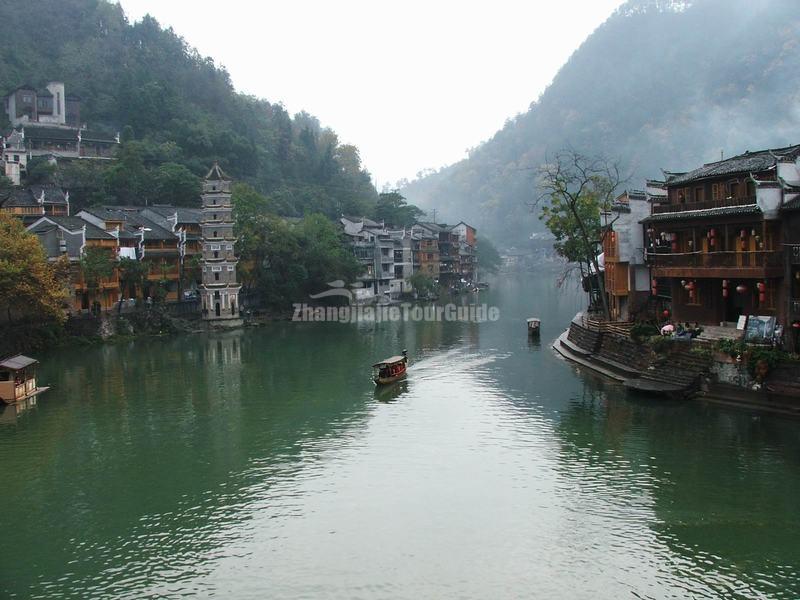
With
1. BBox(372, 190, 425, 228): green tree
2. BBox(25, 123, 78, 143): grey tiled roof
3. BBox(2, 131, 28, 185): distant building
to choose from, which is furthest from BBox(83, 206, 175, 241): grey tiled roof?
BBox(372, 190, 425, 228): green tree

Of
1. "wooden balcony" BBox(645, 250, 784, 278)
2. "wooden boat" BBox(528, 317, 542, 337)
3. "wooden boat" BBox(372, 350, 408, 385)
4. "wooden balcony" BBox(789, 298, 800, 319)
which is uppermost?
"wooden balcony" BBox(645, 250, 784, 278)

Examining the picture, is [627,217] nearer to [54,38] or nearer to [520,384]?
[520,384]

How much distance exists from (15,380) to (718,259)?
28.5 m

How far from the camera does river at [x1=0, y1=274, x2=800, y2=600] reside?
1501cm

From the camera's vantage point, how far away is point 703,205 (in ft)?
99.1

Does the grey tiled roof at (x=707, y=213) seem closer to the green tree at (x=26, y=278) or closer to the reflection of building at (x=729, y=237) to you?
the reflection of building at (x=729, y=237)

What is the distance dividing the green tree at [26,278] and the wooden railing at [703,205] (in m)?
31.5

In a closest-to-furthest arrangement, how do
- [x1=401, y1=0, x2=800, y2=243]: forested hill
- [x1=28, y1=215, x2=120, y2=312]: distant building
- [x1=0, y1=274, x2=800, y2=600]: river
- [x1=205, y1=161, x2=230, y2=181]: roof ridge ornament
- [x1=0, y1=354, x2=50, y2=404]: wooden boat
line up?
[x1=0, y1=274, x2=800, y2=600]: river
[x1=0, y1=354, x2=50, y2=404]: wooden boat
[x1=28, y1=215, x2=120, y2=312]: distant building
[x1=205, y1=161, x2=230, y2=181]: roof ridge ornament
[x1=401, y1=0, x2=800, y2=243]: forested hill

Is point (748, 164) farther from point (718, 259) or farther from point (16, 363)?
point (16, 363)

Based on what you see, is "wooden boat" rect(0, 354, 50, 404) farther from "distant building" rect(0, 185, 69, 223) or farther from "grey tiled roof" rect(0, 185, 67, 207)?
"grey tiled roof" rect(0, 185, 67, 207)

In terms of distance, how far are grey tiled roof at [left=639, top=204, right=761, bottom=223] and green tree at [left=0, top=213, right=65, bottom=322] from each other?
31163 millimetres

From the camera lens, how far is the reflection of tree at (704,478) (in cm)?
1517

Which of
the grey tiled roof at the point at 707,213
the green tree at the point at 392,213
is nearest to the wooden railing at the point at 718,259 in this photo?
the grey tiled roof at the point at 707,213

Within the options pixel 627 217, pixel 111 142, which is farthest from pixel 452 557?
pixel 111 142
